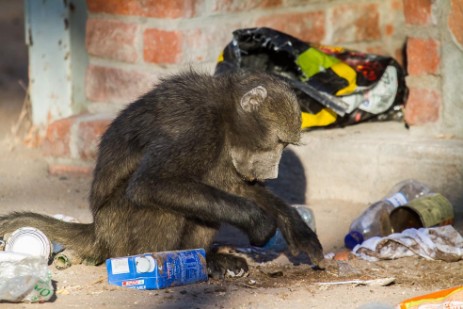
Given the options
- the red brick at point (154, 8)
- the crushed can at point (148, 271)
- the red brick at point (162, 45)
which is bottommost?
the crushed can at point (148, 271)

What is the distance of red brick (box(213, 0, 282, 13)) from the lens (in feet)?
18.4

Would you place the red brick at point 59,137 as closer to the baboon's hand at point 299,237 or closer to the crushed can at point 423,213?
the baboon's hand at point 299,237

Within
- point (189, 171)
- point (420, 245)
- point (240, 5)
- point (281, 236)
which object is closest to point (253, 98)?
point (189, 171)

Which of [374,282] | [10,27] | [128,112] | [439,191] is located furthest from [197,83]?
[10,27]

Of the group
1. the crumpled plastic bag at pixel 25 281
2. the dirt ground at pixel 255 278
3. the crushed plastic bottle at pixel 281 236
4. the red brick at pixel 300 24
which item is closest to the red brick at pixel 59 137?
the dirt ground at pixel 255 278

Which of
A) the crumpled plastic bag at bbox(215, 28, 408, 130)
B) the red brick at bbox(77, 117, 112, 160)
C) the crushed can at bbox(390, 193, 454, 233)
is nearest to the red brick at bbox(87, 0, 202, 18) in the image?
the crumpled plastic bag at bbox(215, 28, 408, 130)

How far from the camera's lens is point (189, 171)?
159 inches

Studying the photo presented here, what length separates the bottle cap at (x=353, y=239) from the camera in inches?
187

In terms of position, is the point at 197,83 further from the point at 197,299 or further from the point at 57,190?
the point at 57,190

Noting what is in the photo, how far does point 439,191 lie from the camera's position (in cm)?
511

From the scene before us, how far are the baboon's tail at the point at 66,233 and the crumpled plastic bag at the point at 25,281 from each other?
2.10ft

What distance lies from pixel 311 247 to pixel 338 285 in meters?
0.27

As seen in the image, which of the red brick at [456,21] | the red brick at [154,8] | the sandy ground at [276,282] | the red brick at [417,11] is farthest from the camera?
the red brick at [154,8]

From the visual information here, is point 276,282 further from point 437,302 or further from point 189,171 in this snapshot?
point 437,302
